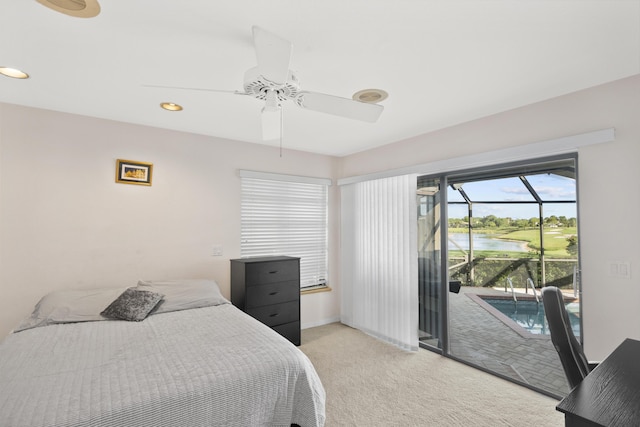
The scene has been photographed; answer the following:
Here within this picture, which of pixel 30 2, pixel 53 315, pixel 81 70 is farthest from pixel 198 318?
pixel 30 2

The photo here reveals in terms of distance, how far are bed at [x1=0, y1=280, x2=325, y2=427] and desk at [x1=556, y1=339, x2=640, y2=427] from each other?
1.18m

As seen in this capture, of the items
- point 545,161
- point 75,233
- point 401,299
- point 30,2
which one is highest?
point 30,2

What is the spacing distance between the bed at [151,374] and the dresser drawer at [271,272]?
853 millimetres

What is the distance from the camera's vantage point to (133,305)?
→ 97.9 inches

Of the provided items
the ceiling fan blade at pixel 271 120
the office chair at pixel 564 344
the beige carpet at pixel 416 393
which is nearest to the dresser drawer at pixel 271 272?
the beige carpet at pixel 416 393

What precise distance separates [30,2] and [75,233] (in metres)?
2.01

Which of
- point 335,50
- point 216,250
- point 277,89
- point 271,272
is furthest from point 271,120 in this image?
point 216,250

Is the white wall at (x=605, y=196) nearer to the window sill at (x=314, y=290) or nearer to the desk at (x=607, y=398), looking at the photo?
the desk at (x=607, y=398)

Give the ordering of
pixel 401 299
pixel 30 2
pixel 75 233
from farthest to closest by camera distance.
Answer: pixel 401 299
pixel 75 233
pixel 30 2

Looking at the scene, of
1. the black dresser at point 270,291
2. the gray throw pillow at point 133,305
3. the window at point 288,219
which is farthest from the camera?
the window at point 288,219

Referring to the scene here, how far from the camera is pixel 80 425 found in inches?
46.3

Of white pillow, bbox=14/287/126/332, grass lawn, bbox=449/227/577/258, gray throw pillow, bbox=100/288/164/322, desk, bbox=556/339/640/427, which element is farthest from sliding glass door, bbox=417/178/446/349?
white pillow, bbox=14/287/126/332

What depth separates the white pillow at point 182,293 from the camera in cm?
267

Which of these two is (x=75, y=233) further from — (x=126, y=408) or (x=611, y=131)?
(x=611, y=131)
